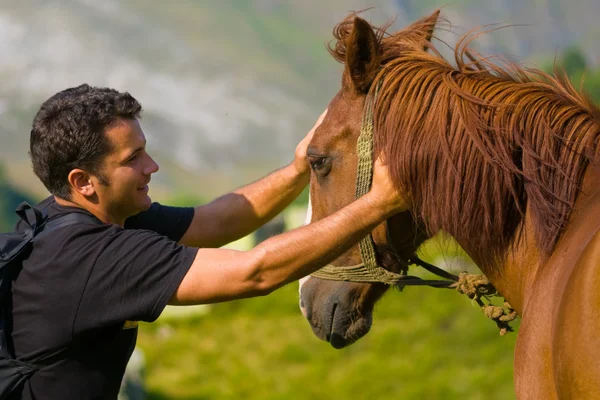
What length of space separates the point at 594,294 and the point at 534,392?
0.49m

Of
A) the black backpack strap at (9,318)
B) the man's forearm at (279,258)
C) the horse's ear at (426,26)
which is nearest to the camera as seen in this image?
the man's forearm at (279,258)

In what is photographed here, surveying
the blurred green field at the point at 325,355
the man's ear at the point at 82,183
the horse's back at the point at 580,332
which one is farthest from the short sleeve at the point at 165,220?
the blurred green field at the point at 325,355

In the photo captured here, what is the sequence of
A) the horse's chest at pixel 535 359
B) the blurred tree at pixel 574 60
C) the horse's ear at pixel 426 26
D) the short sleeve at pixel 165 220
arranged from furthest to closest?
1. the blurred tree at pixel 574 60
2. the short sleeve at pixel 165 220
3. the horse's ear at pixel 426 26
4. the horse's chest at pixel 535 359

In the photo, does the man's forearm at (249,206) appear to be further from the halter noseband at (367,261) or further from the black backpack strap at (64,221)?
the black backpack strap at (64,221)

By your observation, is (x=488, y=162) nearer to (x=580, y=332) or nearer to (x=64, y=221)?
(x=580, y=332)

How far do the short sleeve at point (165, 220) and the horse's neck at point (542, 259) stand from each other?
61.0 inches

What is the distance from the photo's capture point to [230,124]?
768 cm

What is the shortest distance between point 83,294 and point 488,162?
143 centimetres

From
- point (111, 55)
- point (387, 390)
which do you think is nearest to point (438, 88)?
point (387, 390)

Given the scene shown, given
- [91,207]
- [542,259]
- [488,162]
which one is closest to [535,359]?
[542,259]

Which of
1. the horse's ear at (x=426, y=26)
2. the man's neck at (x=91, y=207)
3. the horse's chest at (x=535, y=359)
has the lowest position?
the horse's chest at (x=535, y=359)

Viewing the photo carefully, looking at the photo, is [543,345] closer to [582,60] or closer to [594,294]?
[594,294]

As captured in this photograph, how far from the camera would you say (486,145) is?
263 cm

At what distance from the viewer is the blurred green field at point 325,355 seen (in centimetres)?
704
